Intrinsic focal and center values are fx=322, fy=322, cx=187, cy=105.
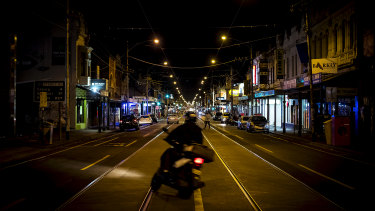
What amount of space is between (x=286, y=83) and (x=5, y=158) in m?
30.5

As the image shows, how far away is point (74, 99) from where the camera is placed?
31.4 metres

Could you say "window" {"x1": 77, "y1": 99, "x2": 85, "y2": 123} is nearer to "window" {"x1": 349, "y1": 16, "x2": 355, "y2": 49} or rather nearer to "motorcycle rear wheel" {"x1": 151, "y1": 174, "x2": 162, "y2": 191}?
"window" {"x1": 349, "y1": 16, "x2": 355, "y2": 49}

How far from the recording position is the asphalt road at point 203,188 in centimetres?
646

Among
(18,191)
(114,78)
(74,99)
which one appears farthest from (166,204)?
(114,78)

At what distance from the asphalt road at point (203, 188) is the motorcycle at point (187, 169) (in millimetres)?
313

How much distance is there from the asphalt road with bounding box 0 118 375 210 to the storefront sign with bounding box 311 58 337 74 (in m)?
9.36

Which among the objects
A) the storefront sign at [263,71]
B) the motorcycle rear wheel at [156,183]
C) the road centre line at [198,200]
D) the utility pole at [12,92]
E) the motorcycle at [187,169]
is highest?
the storefront sign at [263,71]

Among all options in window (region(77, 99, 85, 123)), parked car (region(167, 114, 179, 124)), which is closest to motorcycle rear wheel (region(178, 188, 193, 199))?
window (region(77, 99, 85, 123))

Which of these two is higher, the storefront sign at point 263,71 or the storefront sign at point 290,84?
the storefront sign at point 263,71

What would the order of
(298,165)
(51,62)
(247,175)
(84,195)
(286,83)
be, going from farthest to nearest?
1. (286,83)
2. (51,62)
3. (298,165)
4. (247,175)
5. (84,195)

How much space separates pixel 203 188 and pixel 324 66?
1613 cm

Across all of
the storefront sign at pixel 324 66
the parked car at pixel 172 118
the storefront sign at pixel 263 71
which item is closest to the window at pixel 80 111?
the parked car at pixel 172 118

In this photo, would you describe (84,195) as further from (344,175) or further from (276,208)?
(344,175)

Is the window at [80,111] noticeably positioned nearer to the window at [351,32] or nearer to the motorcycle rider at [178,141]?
the window at [351,32]
